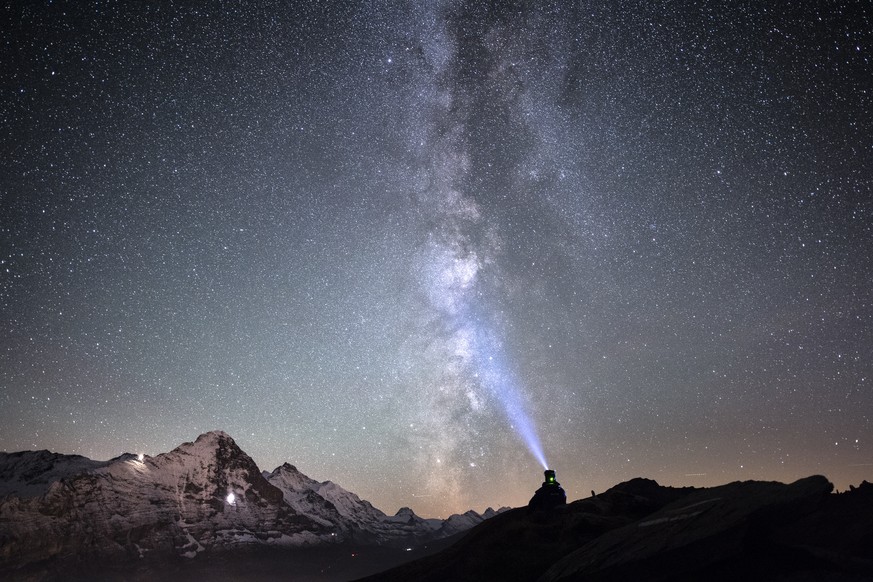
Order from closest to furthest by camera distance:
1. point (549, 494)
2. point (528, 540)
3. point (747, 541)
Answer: point (747, 541) → point (528, 540) → point (549, 494)

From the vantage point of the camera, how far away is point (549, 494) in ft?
148

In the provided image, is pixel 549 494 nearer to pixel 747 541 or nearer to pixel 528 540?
pixel 528 540

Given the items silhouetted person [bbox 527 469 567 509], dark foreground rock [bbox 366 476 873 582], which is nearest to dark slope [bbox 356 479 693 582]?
silhouetted person [bbox 527 469 567 509]

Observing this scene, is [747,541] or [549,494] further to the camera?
[549,494]

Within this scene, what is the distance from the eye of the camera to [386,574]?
169 ft

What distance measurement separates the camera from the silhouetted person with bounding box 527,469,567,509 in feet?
147

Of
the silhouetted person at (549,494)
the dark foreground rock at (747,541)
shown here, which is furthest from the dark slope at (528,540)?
the dark foreground rock at (747,541)

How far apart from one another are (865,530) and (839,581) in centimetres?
586

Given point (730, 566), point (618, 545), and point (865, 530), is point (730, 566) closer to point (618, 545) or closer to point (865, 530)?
point (618, 545)

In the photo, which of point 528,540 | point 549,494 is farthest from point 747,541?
point 549,494

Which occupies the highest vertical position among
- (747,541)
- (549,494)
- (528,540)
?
(549,494)

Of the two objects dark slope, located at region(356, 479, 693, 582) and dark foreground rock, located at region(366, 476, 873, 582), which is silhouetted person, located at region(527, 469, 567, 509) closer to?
dark slope, located at region(356, 479, 693, 582)

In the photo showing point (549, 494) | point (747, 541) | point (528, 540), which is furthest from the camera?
point (549, 494)

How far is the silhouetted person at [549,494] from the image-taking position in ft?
147
